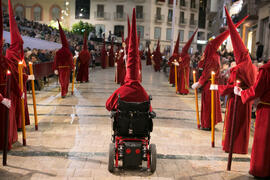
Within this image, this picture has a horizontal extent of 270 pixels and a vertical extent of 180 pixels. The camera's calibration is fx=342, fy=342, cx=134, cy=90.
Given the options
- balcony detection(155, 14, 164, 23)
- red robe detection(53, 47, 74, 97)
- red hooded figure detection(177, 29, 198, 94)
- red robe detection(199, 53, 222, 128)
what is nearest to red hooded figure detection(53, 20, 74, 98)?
red robe detection(53, 47, 74, 97)

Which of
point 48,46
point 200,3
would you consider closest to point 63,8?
point 200,3

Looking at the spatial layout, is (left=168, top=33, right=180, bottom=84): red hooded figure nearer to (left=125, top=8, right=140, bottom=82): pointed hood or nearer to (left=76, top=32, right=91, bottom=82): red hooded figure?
(left=76, top=32, right=91, bottom=82): red hooded figure

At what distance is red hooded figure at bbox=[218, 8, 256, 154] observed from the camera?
5496mm

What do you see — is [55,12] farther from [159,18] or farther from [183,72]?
[183,72]

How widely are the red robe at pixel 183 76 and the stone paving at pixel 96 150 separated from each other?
3.52 meters

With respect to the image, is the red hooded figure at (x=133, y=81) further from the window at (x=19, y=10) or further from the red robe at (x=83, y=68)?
the window at (x=19, y=10)

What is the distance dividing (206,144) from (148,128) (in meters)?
2.24

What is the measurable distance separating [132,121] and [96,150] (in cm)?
147

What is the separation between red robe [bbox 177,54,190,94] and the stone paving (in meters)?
3.52

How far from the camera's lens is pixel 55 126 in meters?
7.60

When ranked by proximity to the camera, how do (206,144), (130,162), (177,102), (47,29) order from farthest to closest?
(47,29), (177,102), (206,144), (130,162)

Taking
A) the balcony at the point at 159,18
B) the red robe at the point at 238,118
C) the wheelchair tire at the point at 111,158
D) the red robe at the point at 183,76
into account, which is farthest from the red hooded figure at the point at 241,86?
the balcony at the point at 159,18

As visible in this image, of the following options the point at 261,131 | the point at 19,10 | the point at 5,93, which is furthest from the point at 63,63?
the point at 19,10

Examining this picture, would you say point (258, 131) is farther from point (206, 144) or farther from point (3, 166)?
point (3, 166)
